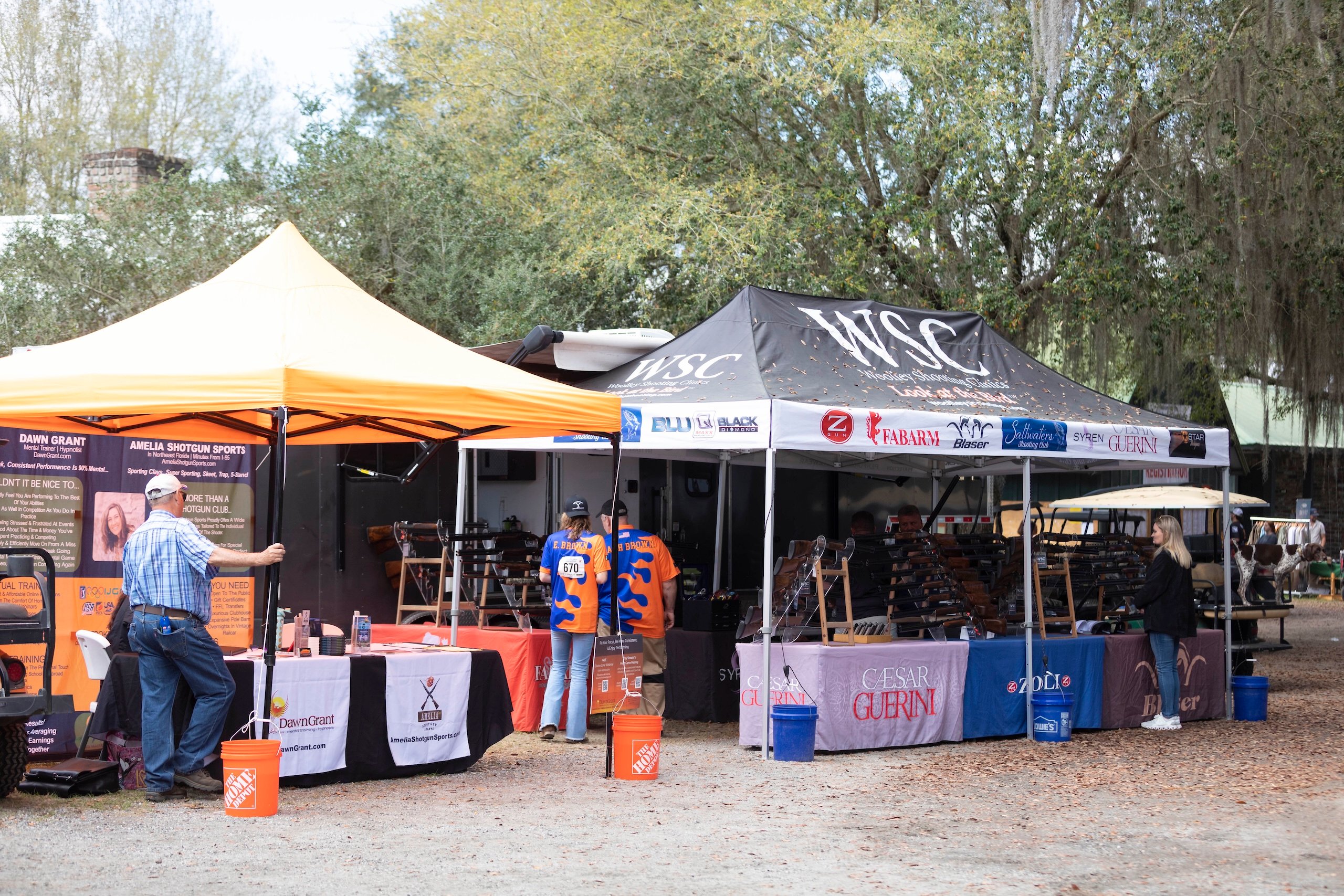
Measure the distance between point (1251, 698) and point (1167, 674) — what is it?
116cm

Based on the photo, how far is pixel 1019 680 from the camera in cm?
1066

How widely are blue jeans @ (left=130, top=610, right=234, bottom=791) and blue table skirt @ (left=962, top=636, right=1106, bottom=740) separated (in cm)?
535

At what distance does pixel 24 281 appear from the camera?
18203mm

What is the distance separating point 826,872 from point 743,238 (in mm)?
9930

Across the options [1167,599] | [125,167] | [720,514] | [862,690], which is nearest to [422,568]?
[720,514]

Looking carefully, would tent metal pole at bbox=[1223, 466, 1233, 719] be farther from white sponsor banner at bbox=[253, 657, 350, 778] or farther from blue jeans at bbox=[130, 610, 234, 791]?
blue jeans at bbox=[130, 610, 234, 791]

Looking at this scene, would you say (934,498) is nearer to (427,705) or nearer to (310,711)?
(427,705)

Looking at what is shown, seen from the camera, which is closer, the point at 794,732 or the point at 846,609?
the point at 794,732

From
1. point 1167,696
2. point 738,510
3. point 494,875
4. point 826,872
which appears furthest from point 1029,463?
point 494,875

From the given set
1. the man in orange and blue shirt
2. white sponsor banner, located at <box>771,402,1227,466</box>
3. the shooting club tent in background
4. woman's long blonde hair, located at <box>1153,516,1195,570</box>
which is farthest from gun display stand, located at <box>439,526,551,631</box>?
woman's long blonde hair, located at <box>1153,516,1195,570</box>

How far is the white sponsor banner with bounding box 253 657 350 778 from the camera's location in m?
7.79

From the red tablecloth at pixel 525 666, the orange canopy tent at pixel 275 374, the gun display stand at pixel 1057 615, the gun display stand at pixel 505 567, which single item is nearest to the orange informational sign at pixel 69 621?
the orange canopy tent at pixel 275 374

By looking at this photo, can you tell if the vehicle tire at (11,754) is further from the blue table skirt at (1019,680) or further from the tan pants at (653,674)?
the blue table skirt at (1019,680)

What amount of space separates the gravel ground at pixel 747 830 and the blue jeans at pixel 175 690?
0.25 meters
